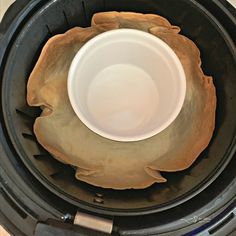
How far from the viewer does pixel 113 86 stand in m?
0.94

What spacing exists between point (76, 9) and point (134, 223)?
0.41 meters

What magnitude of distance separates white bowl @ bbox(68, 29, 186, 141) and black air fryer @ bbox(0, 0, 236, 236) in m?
0.08

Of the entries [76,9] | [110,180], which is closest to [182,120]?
[110,180]

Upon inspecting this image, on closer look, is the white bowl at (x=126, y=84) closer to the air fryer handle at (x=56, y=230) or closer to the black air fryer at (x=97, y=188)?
the black air fryer at (x=97, y=188)

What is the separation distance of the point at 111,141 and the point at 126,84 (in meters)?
0.14

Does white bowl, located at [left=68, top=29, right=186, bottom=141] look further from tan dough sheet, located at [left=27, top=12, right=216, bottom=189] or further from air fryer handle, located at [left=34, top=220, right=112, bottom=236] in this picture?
air fryer handle, located at [left=34, top=220, right=112, bottom=236]

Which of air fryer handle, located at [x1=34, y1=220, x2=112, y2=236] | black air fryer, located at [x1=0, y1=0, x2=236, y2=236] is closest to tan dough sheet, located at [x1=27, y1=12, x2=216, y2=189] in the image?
black air fryer, located at [x1=0, y1=0, x2=236, y2=236]

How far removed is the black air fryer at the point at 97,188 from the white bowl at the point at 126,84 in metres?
0.08

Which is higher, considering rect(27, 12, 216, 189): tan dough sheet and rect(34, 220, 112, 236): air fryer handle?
rect(27, 12, 216, 189): tan dough sheet

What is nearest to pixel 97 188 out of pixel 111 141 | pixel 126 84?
pixel 111 141

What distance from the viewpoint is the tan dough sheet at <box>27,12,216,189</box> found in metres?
0.85

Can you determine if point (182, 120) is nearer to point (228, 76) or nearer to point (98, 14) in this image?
point (228, 76)

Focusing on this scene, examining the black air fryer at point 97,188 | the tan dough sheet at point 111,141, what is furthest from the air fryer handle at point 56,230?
the tan dough sheet at point 111,141

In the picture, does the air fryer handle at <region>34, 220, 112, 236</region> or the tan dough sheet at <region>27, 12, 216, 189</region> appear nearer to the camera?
the air fryer handle at <region>34, 220, 112, 236</region>
